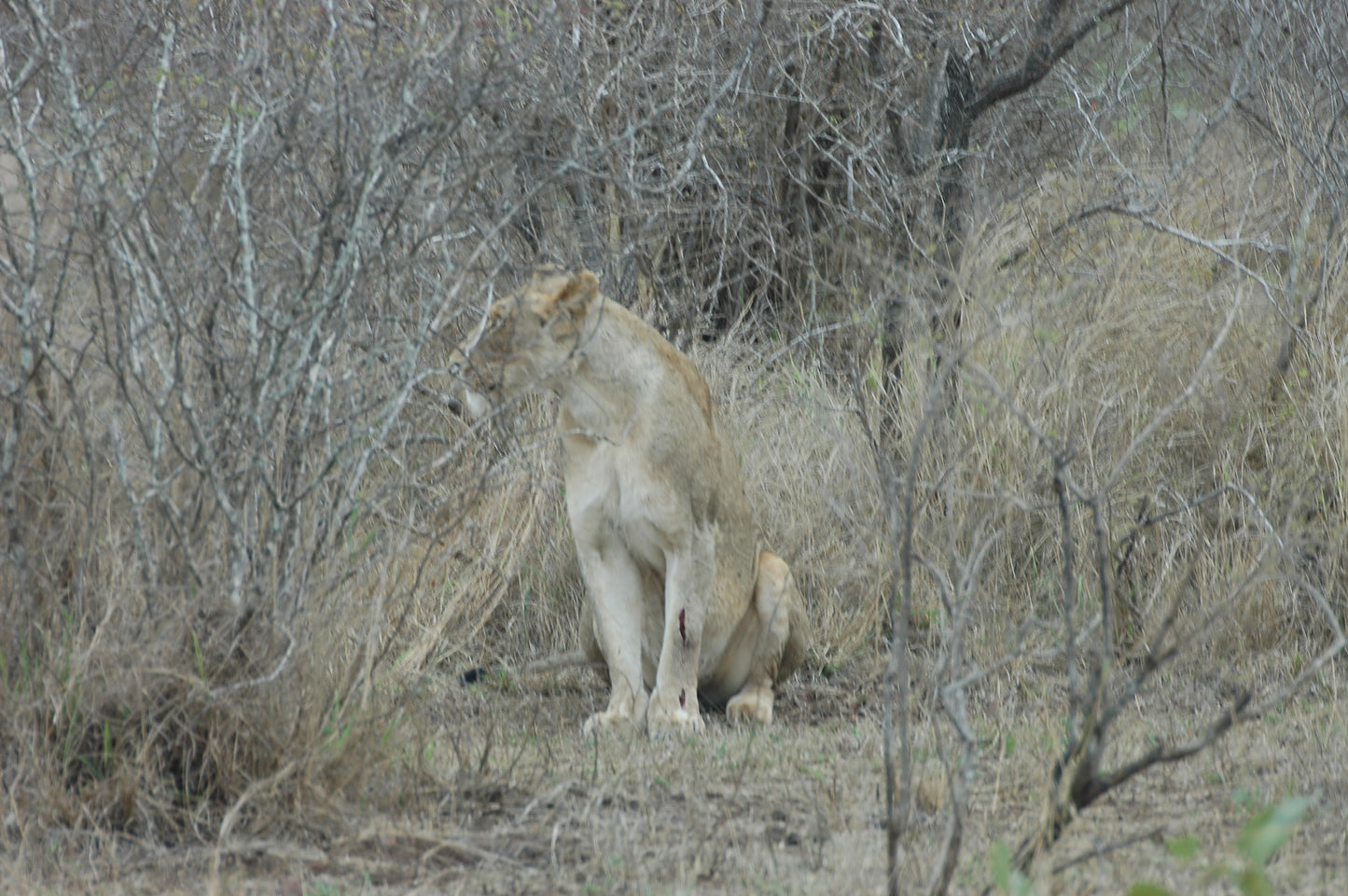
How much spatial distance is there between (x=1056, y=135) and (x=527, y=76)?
4.85 meters

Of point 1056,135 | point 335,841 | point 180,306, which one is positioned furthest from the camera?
point 1056,135

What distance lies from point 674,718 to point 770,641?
71 centimetres

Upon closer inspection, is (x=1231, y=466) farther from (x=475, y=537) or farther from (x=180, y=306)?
(x=180, y=306)

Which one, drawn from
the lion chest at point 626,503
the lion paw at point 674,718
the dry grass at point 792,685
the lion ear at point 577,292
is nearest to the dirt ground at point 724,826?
the dry grass at point 792,685

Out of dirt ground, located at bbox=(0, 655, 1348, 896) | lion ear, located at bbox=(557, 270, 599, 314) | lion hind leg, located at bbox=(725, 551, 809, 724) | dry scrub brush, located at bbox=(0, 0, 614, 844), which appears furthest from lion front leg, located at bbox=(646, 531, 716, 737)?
dry scrub brush, located at bbox=(0, 0, 614, 844)

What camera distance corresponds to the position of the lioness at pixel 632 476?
544cm

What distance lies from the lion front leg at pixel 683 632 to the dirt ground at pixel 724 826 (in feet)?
0.97

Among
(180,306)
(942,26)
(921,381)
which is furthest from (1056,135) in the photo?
(180,306)

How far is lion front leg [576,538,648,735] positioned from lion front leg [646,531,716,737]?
94mm

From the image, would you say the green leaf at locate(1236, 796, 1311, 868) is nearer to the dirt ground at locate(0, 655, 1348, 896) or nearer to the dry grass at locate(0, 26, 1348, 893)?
the dirt ground at locate(0, 655, 1348, 896)

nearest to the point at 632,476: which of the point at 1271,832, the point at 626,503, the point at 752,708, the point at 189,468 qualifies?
the point at 626,503

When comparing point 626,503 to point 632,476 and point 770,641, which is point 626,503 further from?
point 770,641

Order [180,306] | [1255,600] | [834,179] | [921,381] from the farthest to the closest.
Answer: [834,179] → [921,381] → [1255,600] → [180,306]

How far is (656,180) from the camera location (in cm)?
930
